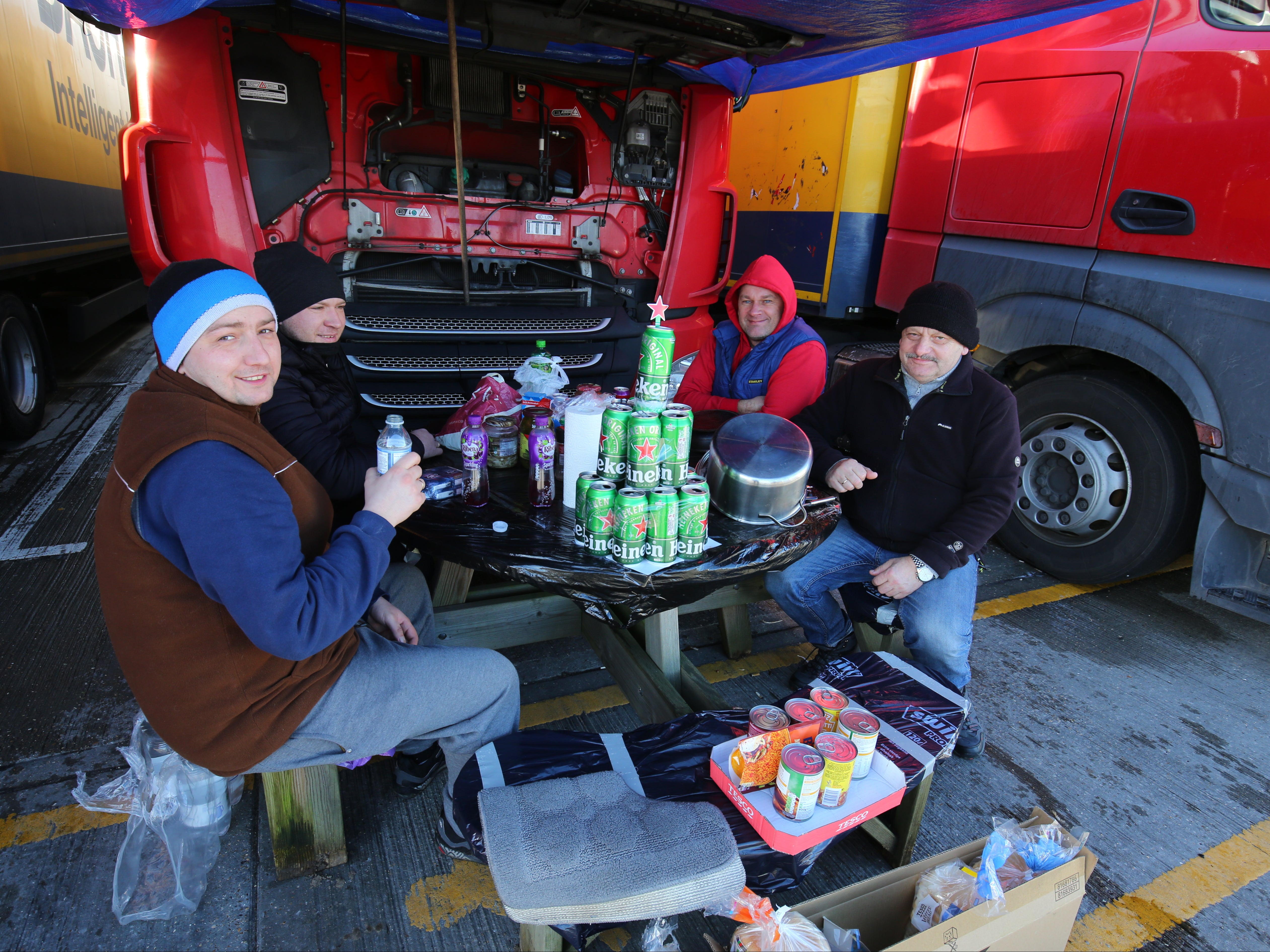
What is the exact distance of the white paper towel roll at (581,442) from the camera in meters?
1.86

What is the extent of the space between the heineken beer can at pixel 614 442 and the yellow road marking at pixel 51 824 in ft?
5.41

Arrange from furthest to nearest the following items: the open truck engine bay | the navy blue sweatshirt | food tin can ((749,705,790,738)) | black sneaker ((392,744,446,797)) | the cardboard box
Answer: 1. the open truck engine bay
2. black sneaker ((392,744,446,797))
3. food tin can ((749,705,790,738))
4. the cardboard box
5. the navy blue sweatshirt

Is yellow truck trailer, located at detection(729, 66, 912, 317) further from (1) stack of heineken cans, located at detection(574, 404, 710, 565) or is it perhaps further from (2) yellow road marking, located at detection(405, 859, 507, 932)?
(2) yellow road marking, located at detection(405, 859, 507, 932)

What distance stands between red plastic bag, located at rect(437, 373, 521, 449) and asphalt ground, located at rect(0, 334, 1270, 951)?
99 centimetres

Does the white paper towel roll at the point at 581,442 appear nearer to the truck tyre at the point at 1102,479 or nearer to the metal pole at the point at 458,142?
the metal pole at the point at 458,142

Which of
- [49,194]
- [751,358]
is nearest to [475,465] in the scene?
A: [751,358]

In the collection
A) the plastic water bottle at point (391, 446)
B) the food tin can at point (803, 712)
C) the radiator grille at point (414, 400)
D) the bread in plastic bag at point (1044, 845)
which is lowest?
the bread in plastic bag at point (1044, 845)

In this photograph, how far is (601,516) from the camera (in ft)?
5.68

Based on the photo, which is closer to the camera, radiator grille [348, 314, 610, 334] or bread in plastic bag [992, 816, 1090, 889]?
bread in plastic bag [992, 816, 1090, 889]

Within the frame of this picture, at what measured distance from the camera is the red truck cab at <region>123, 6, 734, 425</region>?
10.3ft

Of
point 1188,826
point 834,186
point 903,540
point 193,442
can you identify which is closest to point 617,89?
point 834,186

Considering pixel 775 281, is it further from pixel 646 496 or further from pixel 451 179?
pixel 451 179

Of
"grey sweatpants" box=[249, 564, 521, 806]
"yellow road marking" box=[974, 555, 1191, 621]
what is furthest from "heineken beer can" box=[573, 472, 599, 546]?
"yellow road marking" box=[974, 555, 1191, 621]

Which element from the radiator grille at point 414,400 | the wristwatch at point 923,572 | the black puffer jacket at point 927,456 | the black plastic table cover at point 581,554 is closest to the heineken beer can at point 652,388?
the black plastic table cover at point 581,554
